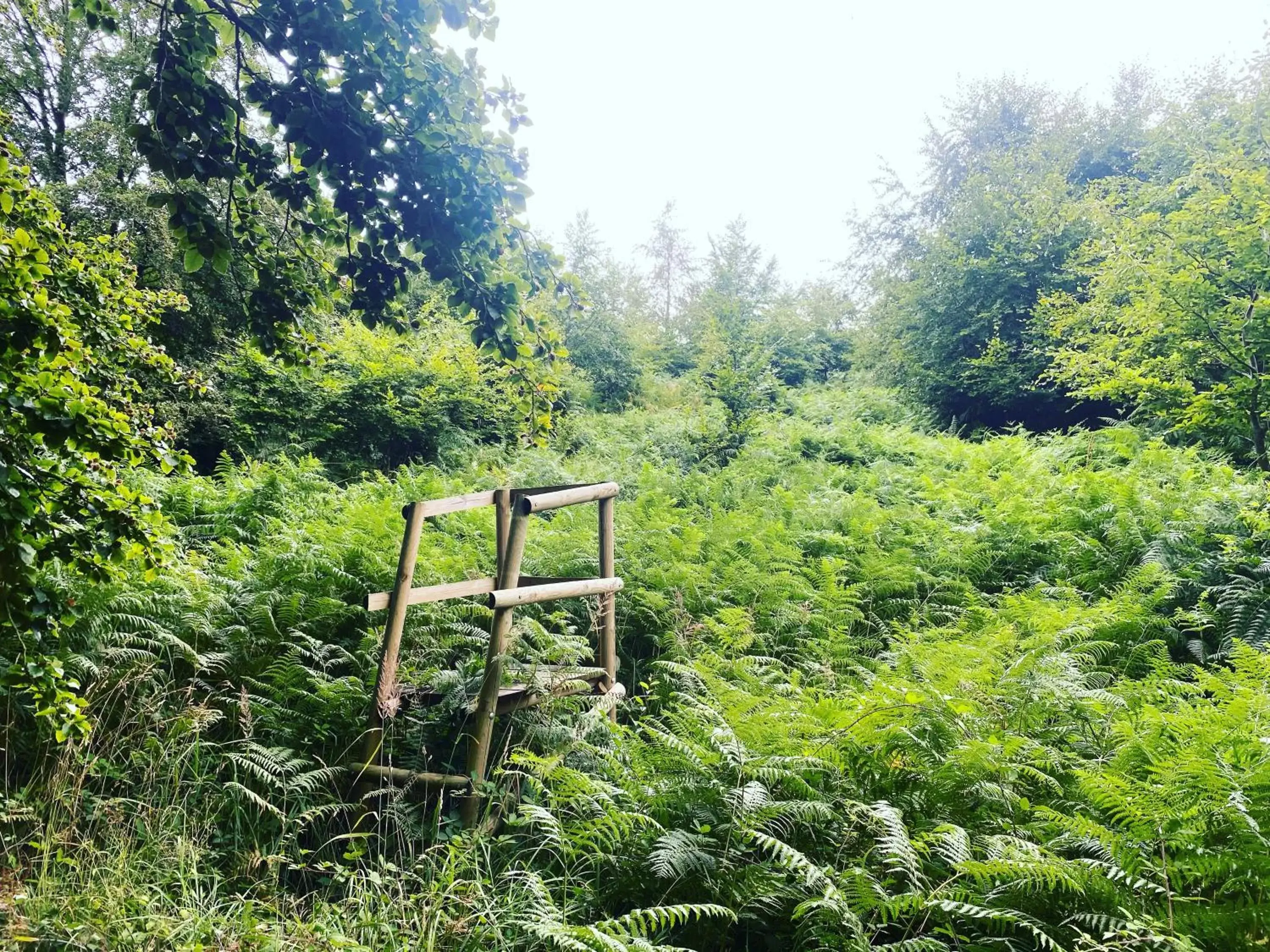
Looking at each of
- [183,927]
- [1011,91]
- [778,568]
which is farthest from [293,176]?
[1011,91]

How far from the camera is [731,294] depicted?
85.8 feet

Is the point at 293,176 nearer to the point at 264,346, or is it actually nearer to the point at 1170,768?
the point at 264,346

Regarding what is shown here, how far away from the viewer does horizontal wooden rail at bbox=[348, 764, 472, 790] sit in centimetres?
362

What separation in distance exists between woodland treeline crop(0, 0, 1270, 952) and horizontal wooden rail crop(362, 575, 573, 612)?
375 mm

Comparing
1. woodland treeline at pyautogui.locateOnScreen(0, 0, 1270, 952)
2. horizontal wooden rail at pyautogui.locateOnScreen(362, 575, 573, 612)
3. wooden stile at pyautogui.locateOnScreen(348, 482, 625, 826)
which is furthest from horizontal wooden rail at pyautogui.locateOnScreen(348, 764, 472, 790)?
horizontal wooden rail at pyautogui.locateOnScreen(362, 575, 573, 612)

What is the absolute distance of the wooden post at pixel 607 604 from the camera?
15.1 feet

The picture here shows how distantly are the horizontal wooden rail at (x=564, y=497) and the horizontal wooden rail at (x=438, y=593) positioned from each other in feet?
1.57

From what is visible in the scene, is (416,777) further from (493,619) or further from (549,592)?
(549,592)

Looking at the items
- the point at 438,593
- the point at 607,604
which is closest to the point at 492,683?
the point at 438,593

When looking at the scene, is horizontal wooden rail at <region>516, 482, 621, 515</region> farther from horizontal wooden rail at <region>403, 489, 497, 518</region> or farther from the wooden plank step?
the wooden plank step

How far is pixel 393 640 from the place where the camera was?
405 cm

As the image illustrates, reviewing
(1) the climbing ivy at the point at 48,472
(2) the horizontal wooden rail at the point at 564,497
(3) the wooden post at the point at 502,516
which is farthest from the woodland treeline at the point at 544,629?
(3) the wooden post at the point at 502,516

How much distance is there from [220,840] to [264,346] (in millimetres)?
2292

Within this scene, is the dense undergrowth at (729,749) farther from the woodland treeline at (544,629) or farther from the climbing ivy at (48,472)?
the climbing ivy at (48,472)
